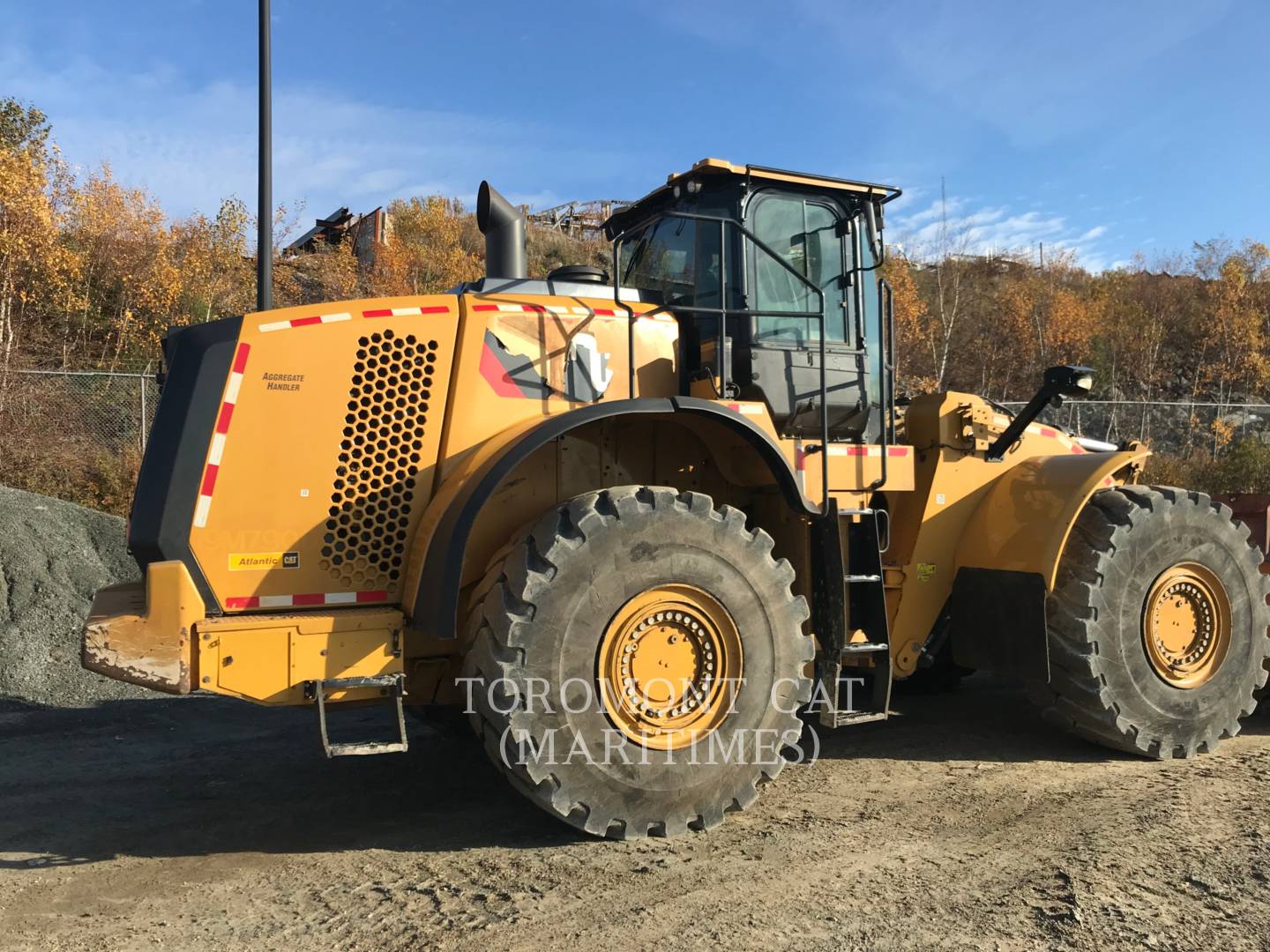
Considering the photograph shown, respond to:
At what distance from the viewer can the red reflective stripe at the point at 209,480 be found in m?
3.82

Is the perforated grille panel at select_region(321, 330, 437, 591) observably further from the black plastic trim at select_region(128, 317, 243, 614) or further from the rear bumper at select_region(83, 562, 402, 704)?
the black plastic trim at select_region(128, 317, 243, 614)

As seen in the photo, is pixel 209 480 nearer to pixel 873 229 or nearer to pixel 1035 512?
pixel 873 229

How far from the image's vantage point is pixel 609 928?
10.5ft

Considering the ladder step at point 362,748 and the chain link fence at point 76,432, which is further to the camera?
the chain link fence at point 76,432

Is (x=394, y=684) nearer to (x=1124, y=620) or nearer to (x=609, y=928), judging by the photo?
(x=609, y=928)

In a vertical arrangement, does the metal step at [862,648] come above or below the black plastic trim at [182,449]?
below

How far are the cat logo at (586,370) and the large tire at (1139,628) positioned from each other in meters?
2.87

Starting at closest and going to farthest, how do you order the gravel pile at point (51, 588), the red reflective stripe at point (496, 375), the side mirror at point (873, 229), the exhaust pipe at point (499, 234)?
1. the red reflective stripe at point (496, 375)
2. the exhaust pipe at point (499, 234)
3. the side mirror at point (873, 229)
4. the gravel pile at point (51, 588)

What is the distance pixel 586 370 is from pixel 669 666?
152 centimetres

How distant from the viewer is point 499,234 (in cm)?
500

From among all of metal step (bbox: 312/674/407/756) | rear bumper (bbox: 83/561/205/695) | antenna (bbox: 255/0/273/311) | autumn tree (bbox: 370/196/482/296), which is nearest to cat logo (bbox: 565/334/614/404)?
metal step (bbox: 312/674/407/756)

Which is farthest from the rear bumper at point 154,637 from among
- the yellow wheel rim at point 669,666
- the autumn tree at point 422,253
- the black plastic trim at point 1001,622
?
the autumn tree at point 422,253

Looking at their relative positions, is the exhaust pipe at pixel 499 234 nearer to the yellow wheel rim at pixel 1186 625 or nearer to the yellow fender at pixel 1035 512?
the yellow fender at pixel 1035 512

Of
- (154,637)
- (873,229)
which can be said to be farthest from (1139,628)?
(154,637)
